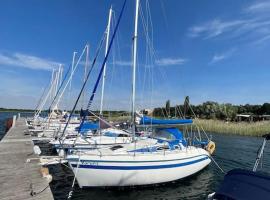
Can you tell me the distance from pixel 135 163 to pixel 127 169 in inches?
18.0

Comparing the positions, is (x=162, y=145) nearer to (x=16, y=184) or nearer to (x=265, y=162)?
(x=16, y=184)

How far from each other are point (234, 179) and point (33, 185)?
23.2 feet

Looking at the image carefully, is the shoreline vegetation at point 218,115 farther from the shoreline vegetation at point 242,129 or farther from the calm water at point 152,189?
the calm water at point 152,189

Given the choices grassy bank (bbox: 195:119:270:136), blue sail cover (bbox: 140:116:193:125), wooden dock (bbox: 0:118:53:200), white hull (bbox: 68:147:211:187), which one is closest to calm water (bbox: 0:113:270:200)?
white hull (bbox: 68:147:211:187)

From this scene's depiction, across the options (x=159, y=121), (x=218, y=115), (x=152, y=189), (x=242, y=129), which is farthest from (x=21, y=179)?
(x=218, y=115)

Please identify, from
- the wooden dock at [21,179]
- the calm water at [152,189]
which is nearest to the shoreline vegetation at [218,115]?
the calm water at [152,189]

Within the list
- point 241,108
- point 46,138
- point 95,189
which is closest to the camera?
point 95,189

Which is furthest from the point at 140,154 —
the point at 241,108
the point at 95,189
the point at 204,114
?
the point at 241,108

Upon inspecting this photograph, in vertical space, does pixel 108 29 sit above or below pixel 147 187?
above

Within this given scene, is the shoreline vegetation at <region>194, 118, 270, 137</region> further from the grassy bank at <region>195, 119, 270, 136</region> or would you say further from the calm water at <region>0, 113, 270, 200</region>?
the calm water at <region>0, 113, 270, 200</region>

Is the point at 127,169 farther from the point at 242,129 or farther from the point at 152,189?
the point at 242,129

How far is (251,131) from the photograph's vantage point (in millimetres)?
42875

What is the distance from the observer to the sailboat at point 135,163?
11.6 meters

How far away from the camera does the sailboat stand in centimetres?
1159
